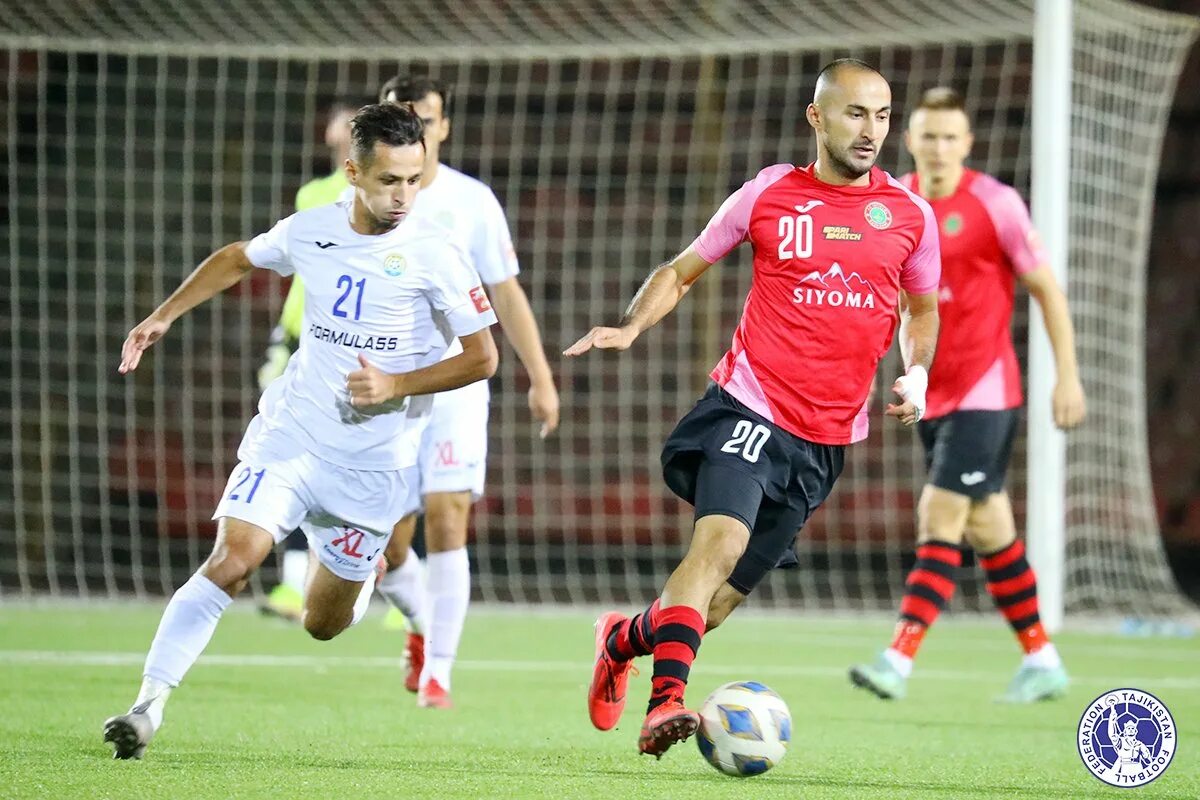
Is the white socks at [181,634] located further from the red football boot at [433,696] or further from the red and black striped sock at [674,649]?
the red football boot at [433,696]

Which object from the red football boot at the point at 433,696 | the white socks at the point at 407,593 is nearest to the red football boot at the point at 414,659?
the white socks at the point at 407,593

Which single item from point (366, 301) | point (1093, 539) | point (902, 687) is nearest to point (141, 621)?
point (902, 687)

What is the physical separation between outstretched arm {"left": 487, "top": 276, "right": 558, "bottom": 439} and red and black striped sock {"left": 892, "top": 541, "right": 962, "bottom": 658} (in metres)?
1.55

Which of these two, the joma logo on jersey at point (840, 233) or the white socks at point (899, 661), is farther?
the white socks at point (899, 661)

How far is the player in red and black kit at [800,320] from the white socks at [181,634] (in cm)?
110

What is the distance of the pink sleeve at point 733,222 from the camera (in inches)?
186

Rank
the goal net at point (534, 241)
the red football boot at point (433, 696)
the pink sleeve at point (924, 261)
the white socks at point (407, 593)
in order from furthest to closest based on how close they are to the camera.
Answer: the goal net at point (534, 241) < the white socks at point (407, 593) < the red football boot at point (433, 696) < the pink sleeve at point (924, 261)

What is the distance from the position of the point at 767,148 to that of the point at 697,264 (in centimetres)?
1124

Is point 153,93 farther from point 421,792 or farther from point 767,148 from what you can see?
point 421,792

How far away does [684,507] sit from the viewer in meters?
14.4

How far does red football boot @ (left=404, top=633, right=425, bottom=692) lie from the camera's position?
20.3 feet

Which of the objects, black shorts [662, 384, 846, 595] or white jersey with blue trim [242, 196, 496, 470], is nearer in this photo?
black shorts [662, 384, 846, 595]

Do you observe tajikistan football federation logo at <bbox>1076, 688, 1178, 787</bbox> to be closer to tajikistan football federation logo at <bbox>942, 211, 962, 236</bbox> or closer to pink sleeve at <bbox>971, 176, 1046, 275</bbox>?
pink sleeve at <bbox>971, 176, 1046, 275</bbox>

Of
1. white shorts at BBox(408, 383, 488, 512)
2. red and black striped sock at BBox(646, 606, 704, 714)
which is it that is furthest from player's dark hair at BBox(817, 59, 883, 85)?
white shorts at BBox(408, 383, 488, 512)
